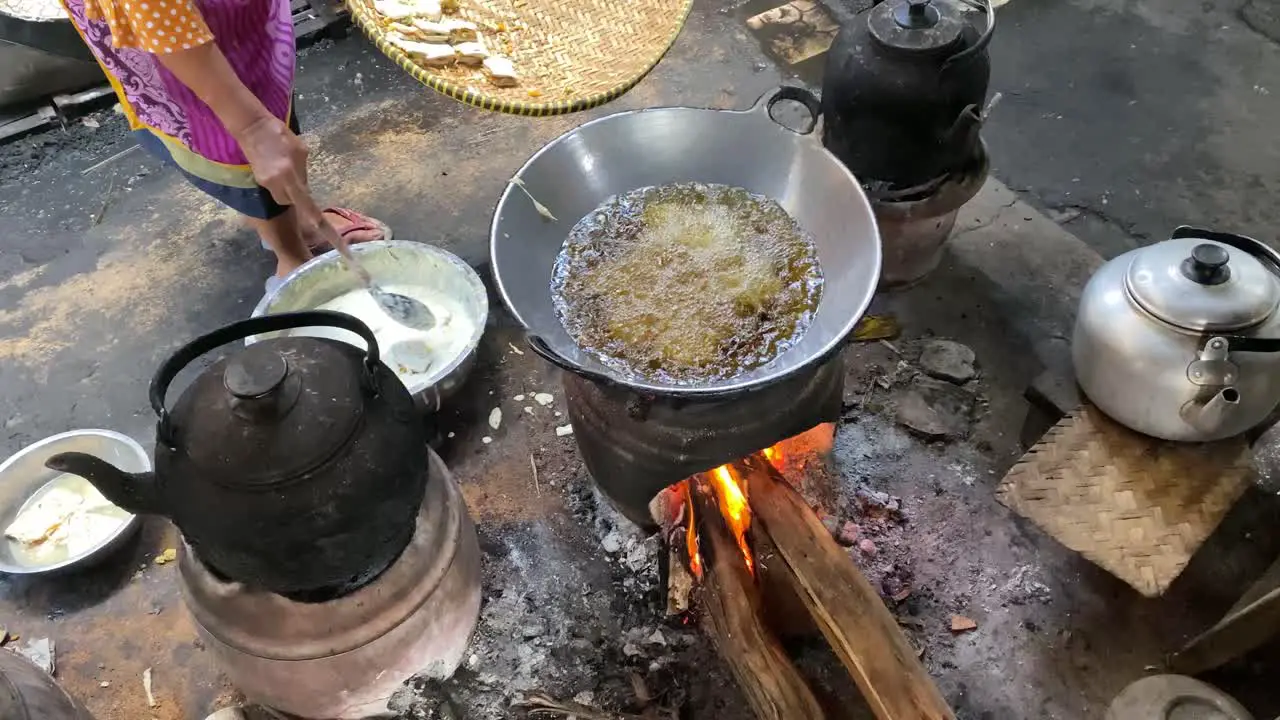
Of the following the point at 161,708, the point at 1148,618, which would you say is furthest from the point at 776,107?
the point at 161,708

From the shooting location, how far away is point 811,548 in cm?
230

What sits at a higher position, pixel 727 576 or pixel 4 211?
pixel 4 211

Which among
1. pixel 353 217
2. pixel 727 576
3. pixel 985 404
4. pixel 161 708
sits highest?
pixel 353 217

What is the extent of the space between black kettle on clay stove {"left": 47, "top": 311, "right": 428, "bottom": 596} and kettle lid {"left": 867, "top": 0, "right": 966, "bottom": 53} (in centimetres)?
209

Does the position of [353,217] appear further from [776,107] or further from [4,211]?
[776,107]

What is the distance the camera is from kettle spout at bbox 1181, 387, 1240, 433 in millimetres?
2379

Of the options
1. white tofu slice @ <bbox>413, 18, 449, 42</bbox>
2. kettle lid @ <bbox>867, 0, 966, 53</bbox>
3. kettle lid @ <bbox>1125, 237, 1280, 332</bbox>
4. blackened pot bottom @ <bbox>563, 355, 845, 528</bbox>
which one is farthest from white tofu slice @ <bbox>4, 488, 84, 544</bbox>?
kettle lid @ <bbox>1125, 237, 1280, 332</bbox>

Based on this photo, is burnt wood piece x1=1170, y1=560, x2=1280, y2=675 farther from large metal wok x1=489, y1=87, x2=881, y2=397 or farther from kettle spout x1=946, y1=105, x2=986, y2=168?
kettle spout x1=946, y1=105, x2=986, y2=168

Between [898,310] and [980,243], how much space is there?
0.56m

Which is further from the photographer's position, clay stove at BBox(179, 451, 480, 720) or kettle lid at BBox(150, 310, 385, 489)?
clay stove at BBox(179, 451, 480, 720)

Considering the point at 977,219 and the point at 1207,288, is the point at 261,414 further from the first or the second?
the point at 977,219

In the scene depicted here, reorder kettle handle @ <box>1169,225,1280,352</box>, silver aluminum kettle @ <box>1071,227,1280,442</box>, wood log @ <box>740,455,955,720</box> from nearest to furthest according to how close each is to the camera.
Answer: wood log @ <box>740,455,955,720</box>, kettle handle @ <box>1169,225,1280,352</box>, silver aluminum kettle @ <box>1071,227,1280,442</box>

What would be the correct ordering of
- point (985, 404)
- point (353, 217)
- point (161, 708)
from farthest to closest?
point (353, 217) → point (985, 404) → point (161, 708)

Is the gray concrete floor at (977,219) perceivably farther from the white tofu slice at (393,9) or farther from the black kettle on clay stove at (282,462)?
the black kettle on clay stove at (282,462)
